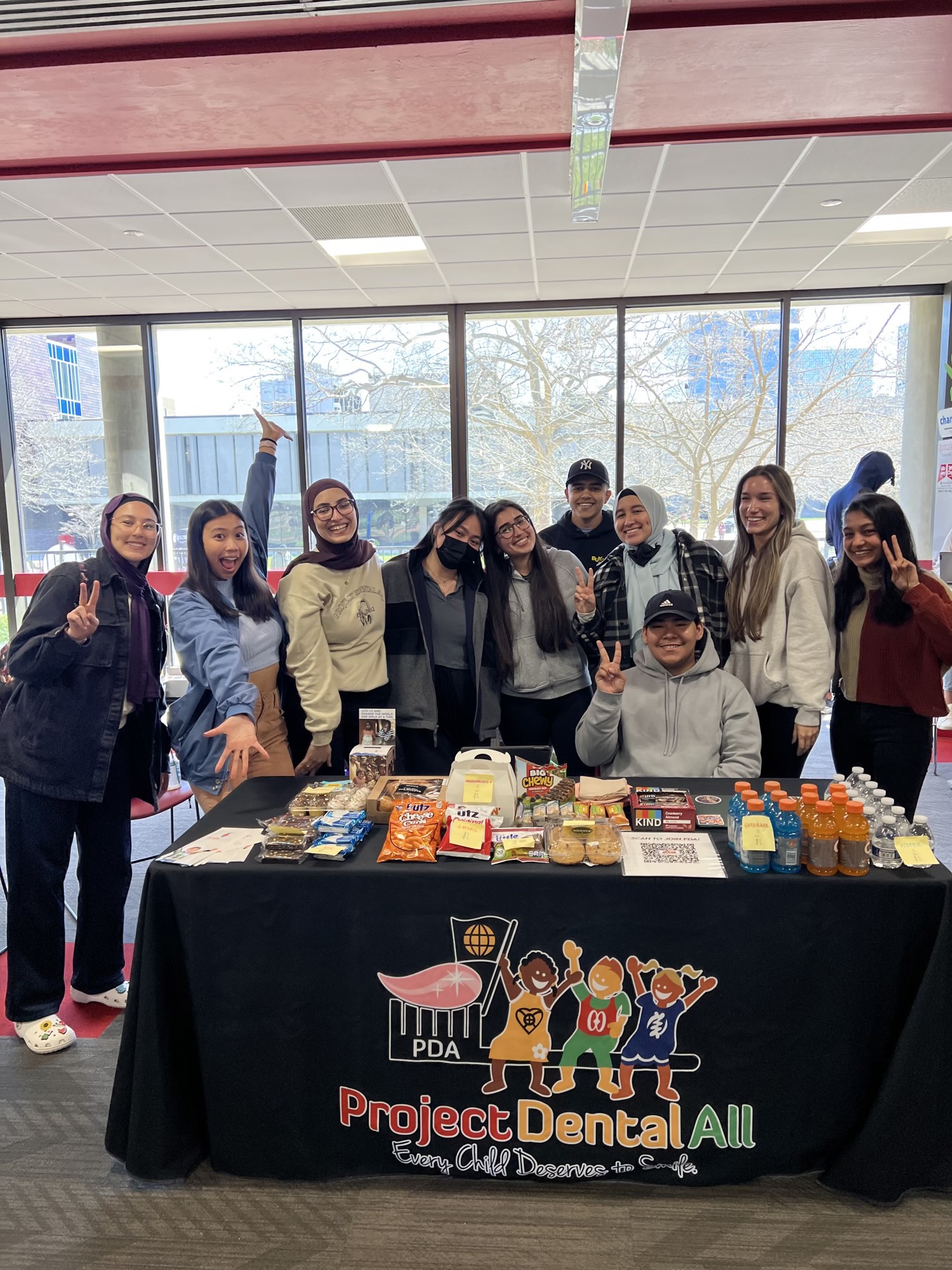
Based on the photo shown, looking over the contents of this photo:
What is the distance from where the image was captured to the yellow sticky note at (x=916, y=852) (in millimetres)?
1639

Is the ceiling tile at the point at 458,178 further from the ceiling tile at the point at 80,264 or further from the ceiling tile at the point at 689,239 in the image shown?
the ceiling tile at the point at 80,264

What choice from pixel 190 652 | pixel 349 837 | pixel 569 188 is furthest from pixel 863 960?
pixel 569 188

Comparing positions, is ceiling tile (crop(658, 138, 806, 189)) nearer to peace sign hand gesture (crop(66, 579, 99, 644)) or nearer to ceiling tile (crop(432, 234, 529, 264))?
ceiling tile (crop(432, 234, 529, 264))

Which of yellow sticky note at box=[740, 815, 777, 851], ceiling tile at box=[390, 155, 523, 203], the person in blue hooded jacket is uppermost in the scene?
ceiling tile at box=[390, 155, 523, 203]

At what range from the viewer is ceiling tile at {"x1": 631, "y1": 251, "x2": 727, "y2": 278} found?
5238mm

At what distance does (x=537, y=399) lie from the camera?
661cm

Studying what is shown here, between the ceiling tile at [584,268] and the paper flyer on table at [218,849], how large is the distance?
454 centimetres

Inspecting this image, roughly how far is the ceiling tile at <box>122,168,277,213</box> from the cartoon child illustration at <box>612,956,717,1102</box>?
12.2 feet

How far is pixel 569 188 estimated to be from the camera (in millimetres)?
4043

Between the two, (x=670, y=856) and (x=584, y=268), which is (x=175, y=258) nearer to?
(x=584, y=268)

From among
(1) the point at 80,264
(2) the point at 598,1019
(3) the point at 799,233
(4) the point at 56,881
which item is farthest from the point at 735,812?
(1) the point at 80,264

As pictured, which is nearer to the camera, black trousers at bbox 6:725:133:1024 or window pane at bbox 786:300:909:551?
black trousers at bbox 6:725:133:1024

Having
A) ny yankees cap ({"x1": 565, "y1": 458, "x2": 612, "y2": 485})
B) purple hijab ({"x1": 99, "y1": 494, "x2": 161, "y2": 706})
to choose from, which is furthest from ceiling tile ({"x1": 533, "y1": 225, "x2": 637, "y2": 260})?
purple hijab ({"x1": 99, "y1": 494, "x2": 161, "y2": 706})

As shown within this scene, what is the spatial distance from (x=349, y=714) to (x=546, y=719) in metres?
0.67
